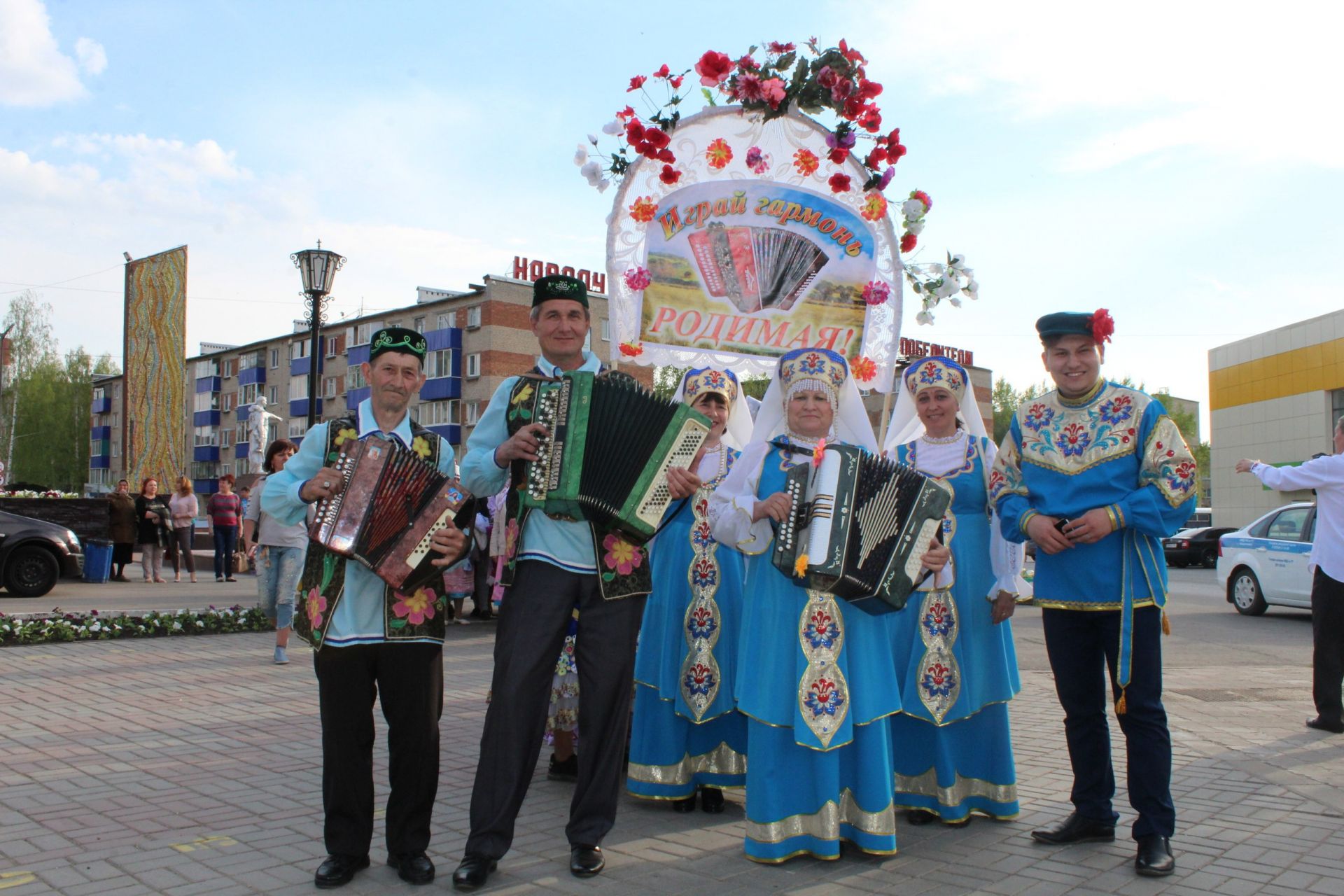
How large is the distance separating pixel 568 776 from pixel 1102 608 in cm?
297

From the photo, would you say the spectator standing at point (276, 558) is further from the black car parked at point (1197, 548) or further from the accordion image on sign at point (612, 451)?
the black car parked at point (1197, 548)

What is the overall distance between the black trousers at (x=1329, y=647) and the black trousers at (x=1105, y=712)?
352cm

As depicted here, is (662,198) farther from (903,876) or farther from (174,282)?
(174,282)

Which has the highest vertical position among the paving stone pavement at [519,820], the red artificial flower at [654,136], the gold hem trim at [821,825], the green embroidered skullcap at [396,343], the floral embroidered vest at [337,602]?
the red artificial flower at [654,136]

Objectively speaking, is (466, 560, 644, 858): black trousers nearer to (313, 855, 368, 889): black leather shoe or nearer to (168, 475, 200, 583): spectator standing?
(313, 855, 368, 889): black leather shoe

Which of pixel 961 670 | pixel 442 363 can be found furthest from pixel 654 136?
pixel 442 363

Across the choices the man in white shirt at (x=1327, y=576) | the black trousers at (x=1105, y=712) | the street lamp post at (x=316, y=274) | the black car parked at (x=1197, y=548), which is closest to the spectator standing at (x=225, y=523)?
the street lamp post at (x=316, y=274)

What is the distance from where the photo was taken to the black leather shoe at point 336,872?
402 centimetres

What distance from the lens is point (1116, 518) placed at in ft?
14.5

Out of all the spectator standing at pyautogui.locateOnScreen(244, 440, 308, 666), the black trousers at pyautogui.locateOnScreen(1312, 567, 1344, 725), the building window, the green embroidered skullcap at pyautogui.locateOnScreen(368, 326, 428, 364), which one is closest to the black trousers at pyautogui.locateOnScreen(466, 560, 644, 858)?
the green embroidered skullcap at pyautogui.locateOnScreen(368, 326, 428, 364)

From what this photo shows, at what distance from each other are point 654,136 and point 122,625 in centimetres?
892

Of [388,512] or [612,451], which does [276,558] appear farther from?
[612,451]

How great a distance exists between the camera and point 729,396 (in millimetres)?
6062

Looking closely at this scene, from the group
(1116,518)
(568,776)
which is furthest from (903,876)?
(568,776)
